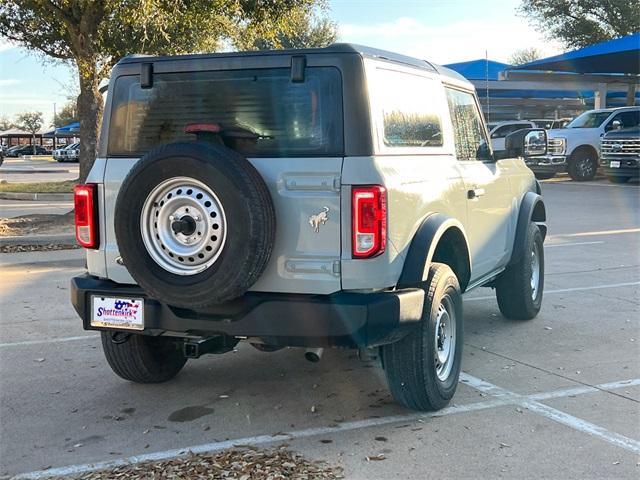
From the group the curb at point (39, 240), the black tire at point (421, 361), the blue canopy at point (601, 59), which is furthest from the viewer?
the blue canopy at point (601, 59)

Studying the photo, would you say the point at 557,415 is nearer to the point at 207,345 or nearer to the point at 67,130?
the point at 207,345

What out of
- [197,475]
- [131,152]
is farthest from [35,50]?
[197,475]

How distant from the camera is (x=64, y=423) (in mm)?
4371

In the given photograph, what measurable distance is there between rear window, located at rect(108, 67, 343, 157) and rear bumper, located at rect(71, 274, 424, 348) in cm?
78

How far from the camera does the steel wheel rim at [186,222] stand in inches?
151

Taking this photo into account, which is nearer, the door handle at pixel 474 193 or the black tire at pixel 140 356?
the black tire at pixel 140 356

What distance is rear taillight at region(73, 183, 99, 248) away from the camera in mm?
4391

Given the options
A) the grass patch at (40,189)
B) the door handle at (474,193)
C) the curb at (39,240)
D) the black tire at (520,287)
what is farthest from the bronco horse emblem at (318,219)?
the grass patch at (40,189)

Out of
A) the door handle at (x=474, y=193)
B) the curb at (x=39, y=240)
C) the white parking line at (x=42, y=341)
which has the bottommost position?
the white parking line at (x=42, y=341)

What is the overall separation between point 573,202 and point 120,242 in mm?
15158

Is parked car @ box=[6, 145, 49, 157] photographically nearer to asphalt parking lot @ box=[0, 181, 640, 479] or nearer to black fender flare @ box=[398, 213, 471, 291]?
asphalt parking lot @ box=[0, 181, 640, 479]

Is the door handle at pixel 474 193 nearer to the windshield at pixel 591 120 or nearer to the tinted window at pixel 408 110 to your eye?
the tinted window at pixel 408 110

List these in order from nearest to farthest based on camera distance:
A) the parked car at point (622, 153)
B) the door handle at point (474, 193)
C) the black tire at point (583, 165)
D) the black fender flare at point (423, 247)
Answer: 1. the black fender flare at point (423, 247)
2. the door handle at point (474, 193)
3. the parked car at point (622, 153)
4. the black tire at point (583, 165)

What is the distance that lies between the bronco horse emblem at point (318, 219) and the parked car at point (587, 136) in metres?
19.9
